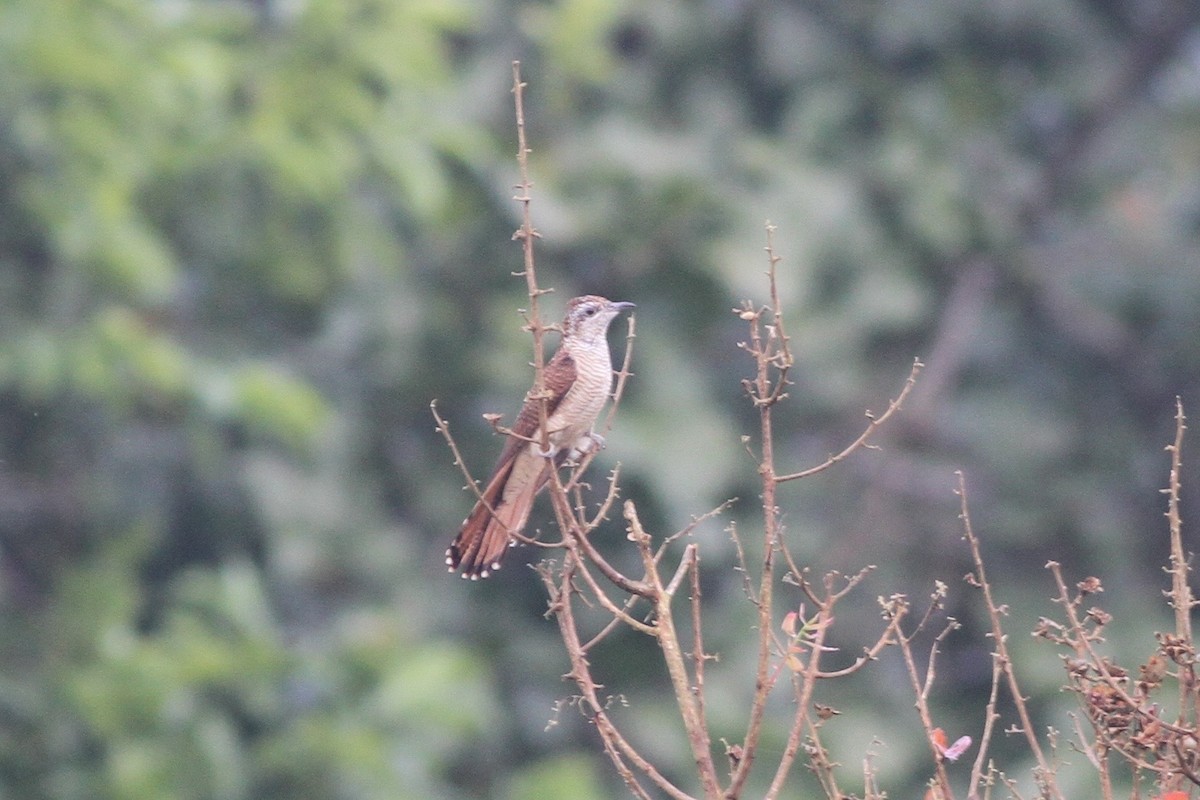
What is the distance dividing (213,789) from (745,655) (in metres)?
3.36

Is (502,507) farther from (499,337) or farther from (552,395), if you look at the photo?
(499,337)

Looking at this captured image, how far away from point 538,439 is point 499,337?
558 centimetres

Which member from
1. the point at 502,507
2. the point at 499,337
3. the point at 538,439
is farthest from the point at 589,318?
the point at 499,337

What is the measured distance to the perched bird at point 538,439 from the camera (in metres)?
4.70

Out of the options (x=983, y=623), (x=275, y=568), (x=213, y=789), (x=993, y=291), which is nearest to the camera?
(x=213, y=789)

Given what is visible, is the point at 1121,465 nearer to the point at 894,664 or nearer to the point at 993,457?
the point at 993,457

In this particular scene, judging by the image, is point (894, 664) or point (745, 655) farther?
point (894, 664)

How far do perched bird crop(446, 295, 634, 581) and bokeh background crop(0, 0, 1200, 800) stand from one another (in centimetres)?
285

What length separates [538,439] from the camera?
4641mm

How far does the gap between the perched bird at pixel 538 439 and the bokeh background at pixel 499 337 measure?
285cm

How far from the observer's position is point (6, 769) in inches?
339

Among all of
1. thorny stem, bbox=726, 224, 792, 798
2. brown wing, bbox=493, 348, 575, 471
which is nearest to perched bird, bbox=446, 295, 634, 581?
brown wing, bbox=493, 348, 575, 471

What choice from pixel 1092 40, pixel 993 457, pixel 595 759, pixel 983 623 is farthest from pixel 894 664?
pixel 1092 40

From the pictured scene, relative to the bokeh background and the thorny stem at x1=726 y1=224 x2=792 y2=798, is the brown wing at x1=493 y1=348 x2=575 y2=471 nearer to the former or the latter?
the thorny stem at x1=726 y1=224 x2=792 y2=798
